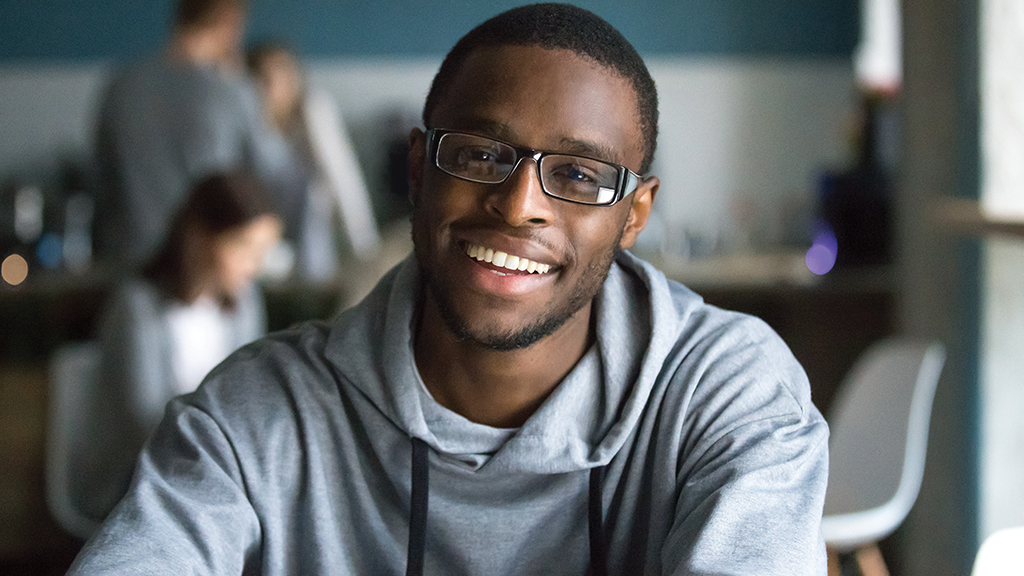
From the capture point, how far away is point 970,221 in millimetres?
2217

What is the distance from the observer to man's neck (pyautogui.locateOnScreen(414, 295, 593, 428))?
1.10 m

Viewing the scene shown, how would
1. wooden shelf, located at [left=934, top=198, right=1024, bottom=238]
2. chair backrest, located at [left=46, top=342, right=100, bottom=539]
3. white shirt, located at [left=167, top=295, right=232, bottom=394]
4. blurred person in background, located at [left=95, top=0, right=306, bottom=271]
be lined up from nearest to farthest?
wooden shelf, located at [left=934, top=198, right=1024, bottom=238], chair backrest, located at [left=46, top=342, right=100, bottom=539], white shirt, located at [left=167, top=295, right=232, bottom=394], blurred person in background, located at [left=95, top=0, right=306, bottom=271]

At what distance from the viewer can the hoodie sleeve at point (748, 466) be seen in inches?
35.1

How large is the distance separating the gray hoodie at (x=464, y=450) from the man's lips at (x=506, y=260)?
132 millimetres

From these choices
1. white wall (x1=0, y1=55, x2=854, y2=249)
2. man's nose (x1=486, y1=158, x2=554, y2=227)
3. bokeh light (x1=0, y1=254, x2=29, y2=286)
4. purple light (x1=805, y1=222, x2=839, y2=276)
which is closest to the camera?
man's nose (x1=486, y1=158, x2=554, y2=227)

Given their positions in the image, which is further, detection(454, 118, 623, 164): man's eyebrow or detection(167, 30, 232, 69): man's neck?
detection(167, 30, 232, 69): man's neck

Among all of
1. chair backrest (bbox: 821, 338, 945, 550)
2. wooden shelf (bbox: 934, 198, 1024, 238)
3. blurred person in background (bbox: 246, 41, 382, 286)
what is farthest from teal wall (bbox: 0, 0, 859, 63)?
chair backrest (bbox: 821, 338, 945, 550)

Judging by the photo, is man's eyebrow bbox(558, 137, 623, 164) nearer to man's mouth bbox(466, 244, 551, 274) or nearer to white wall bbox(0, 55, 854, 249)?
man's mouth bbox(466, 244, 551, 274)

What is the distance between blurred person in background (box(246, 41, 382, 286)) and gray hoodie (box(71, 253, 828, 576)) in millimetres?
2416

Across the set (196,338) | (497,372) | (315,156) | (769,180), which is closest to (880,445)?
(497,372)

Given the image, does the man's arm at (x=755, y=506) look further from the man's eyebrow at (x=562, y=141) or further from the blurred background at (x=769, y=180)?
the blurred background at (x=769, y=180)

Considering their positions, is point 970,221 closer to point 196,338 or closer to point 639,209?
point 639,209

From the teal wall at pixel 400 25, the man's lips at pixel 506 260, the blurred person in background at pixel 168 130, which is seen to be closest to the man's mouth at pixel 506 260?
the man's lips at pixel 506 260

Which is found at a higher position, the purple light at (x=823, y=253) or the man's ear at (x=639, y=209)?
the man's ear at (x=639, y=209)
